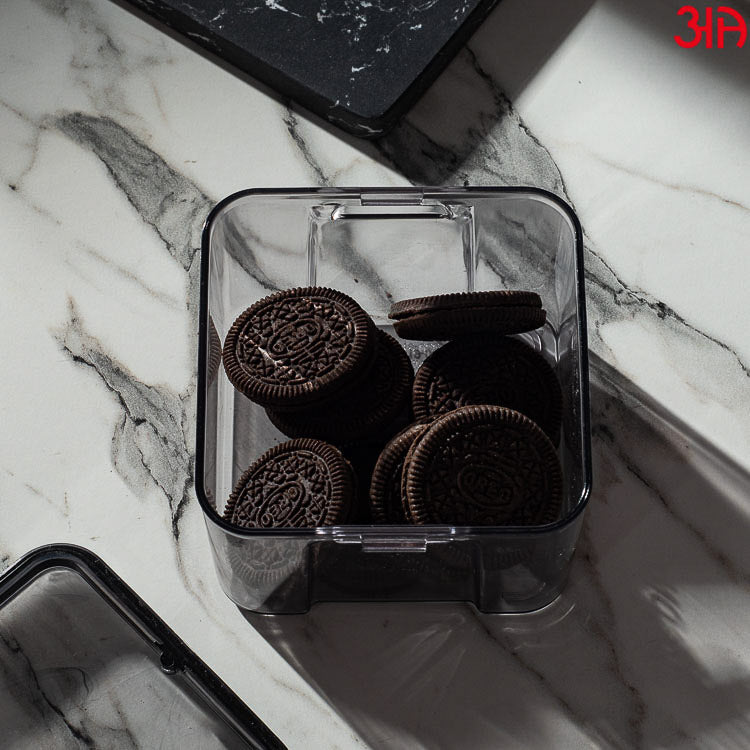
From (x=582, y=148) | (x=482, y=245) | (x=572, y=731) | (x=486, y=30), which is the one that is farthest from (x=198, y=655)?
(x=486, y=30)

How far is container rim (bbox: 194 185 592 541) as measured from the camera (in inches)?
30.6

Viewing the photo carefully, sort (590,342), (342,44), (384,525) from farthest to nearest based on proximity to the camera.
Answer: (342,44)
(590,342)
(384,525)

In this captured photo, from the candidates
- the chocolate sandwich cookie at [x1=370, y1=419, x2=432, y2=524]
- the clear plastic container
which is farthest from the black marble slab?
the chocolate sandwich cookie at [x1=370, y1=419, x2=432, y2=524]

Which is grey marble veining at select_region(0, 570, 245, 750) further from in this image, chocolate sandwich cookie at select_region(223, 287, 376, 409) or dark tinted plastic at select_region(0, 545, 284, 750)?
chocolate sandwich cookie at select_region(223, 287, 376, 409)

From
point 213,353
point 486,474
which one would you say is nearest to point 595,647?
point 486,474

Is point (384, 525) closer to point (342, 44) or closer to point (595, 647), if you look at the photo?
point (595, 647)

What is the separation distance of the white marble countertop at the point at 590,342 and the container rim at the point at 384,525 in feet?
0.50

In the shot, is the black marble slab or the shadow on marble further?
the black marble slab

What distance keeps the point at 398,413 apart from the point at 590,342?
24 centimetres

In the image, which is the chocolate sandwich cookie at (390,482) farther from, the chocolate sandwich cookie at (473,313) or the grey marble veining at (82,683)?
the grey marble veining at (82,683)

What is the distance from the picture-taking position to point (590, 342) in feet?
3.34

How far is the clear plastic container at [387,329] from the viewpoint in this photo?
32.4 inches

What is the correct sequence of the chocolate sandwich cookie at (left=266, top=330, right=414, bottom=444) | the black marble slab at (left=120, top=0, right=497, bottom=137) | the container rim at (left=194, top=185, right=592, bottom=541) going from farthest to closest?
1. the black marble slab at (left=120, top=0, right=497, bottom=137)
2. the chocolate sandwich cookie at (left=266, top=330, right=414, bottom=444)
3. the container rim at (left=194, top=185, right=592, bottom=541)

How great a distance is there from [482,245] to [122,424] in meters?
0.40
